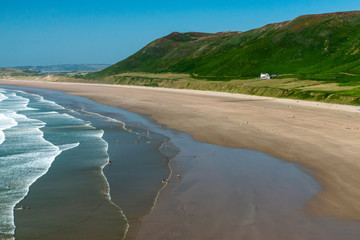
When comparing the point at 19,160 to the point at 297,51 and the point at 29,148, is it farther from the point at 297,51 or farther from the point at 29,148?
the point at 297,51

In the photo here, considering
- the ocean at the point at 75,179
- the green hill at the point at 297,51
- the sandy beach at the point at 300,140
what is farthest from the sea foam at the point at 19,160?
the green hill at the point at 297,51

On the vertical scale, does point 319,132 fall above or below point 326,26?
below

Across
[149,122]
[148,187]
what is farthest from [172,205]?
[149,122]

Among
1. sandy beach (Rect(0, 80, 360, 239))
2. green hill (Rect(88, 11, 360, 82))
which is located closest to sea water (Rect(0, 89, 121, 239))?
sandy beach (Rect(0, 80, 360, 239))

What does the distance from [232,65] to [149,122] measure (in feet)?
421

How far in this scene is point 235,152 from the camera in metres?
28.7

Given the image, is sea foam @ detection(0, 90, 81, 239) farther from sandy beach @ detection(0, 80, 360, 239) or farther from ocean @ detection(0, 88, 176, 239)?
sandy beach @ detection(0, 80, 360, 239)

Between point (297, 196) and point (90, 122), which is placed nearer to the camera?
point (297, 196)

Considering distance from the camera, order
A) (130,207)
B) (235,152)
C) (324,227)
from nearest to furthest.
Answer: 1. (324,227)
2. (130,207)
3. (235,152)

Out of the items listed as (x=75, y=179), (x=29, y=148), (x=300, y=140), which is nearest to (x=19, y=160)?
(x=29, y=148)

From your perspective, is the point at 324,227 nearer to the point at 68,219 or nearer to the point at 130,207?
the point at 130,207

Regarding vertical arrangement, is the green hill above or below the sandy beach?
above

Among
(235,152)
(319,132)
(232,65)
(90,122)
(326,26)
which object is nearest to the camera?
(235,152)

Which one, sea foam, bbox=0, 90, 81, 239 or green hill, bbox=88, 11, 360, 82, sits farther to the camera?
green hill, bbox=88, 11, 360, 82
